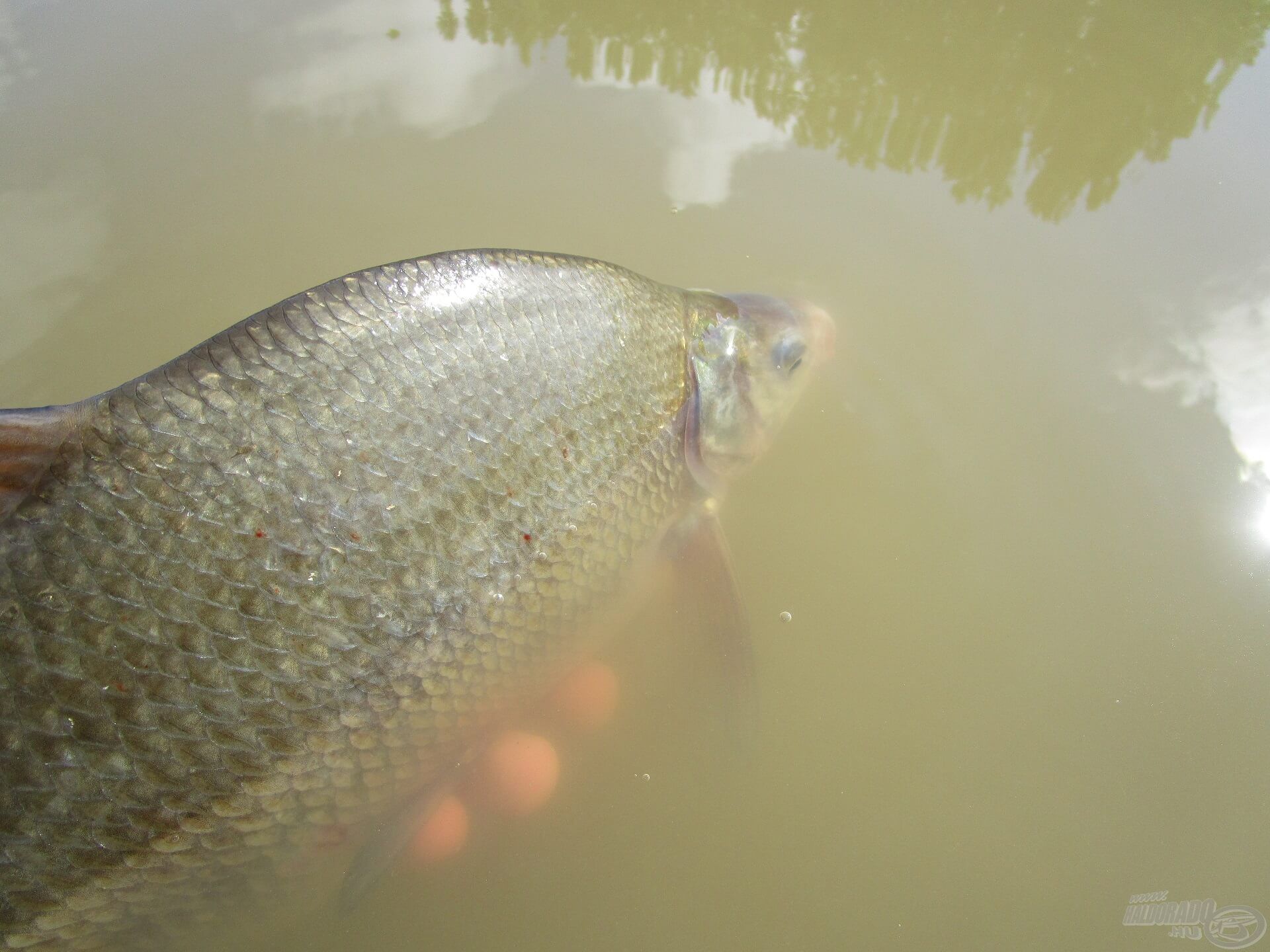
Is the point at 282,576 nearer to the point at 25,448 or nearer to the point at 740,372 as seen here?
the point at 25,448

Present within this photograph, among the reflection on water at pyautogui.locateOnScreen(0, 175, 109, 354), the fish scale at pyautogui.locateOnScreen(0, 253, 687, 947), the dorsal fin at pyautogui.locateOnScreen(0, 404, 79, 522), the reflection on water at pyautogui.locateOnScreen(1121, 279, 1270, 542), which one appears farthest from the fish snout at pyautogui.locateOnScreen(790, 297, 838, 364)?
the reflection on water at pyautogui.locateOnScreen(0, 175, 109, 354)

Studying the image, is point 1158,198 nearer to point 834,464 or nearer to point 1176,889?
point 834,464

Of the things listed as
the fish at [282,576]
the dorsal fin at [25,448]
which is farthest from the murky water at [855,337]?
the dorsal fin at [25,448]

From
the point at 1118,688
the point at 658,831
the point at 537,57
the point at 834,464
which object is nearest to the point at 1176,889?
the point at 1118,688

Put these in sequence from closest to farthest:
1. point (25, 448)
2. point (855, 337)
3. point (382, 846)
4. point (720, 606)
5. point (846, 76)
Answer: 1. point (25, 448)
2. point (382, 846)
3. point (720, 606)
4. point (855, 337)
5. point (846, 76)

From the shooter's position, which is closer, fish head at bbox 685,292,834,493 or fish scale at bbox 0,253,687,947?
fish scale at bbox 0,253,687,947

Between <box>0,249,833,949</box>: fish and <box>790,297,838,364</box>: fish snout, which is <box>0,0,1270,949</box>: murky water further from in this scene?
<box>0,249,833,949</box>: fish

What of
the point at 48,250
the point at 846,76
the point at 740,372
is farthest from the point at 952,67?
the point at 48,250

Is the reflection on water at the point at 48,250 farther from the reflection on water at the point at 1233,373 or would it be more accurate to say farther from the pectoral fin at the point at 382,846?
the reflection on water at the point at 1233,373
